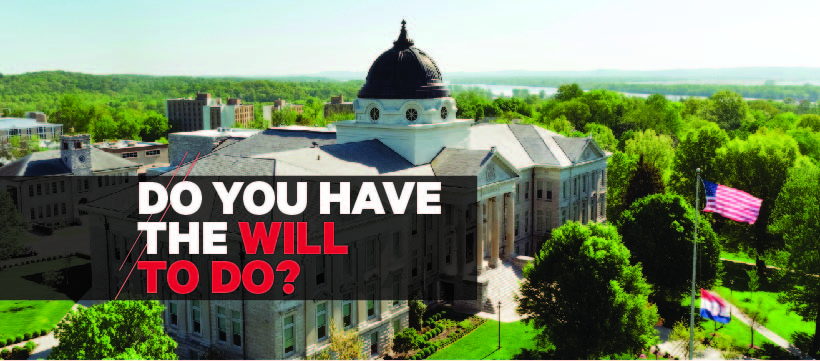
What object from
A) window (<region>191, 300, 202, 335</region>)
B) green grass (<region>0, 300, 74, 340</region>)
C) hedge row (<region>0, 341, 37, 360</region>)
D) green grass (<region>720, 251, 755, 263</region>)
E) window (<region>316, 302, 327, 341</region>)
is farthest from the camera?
green grass (<region>720, 251, 755, 263</region>)

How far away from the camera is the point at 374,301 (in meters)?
47.6

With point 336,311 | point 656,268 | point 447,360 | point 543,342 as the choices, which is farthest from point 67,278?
point 656,268

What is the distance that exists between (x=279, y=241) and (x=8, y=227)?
40983 mm

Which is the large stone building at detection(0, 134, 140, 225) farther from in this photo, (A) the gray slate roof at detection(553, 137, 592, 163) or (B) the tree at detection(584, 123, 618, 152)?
(B) the tree at detection(584, 123, 618, 152)

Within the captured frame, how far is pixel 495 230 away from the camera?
200ft

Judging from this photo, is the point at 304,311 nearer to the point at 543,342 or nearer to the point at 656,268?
the point at 543,342

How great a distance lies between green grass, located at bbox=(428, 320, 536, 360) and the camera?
47.7 m

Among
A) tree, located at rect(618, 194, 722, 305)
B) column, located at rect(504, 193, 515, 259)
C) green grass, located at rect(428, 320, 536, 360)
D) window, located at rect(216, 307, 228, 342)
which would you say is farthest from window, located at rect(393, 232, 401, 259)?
tree, located at rect(618, 194, 722, 305)

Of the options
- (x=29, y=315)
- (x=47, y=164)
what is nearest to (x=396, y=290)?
(x=29, y=315)

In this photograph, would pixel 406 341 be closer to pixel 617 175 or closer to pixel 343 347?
pixel 343 347

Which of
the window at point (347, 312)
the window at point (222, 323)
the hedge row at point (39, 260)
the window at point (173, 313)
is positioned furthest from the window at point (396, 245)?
the hedge row at point (39, 260)

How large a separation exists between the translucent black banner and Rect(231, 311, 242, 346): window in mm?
1228

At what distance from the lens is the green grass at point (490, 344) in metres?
47.7

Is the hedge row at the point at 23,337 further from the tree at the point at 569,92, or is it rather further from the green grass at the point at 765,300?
the tree at the point at 569,92
